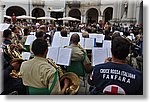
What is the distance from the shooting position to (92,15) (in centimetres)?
199

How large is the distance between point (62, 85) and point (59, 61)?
220 mm

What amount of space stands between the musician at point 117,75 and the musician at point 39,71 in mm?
285

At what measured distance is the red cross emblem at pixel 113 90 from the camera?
1.79 meters

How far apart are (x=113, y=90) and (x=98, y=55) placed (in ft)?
1.06

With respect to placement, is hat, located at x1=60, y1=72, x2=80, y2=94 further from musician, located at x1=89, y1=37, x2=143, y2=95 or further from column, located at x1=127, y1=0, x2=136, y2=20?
column, located at x1=127, y1=0, x2=136, y2=20

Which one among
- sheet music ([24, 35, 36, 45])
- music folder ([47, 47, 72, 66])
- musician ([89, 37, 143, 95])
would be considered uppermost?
sheet music ([24, 35, 36, 45])

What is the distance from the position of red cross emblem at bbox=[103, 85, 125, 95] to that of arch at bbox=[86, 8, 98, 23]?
1.87 ft

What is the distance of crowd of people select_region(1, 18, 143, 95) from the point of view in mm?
1727

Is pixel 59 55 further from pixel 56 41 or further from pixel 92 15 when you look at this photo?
pixel 92 15

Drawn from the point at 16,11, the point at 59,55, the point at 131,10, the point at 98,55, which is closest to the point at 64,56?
the point at 59,55

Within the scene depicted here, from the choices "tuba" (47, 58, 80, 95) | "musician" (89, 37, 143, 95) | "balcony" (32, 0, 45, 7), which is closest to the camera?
"musician" (89, 37, 143, 95)

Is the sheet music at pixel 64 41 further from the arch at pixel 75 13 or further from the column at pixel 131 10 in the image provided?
the column at pixel 131 10

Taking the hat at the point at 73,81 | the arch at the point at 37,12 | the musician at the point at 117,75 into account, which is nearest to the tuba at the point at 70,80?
the hat at the point at 73,81

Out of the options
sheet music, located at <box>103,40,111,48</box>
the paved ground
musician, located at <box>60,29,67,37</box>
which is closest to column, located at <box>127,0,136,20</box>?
sheet music, located at <box>103,40,111,48</box>
